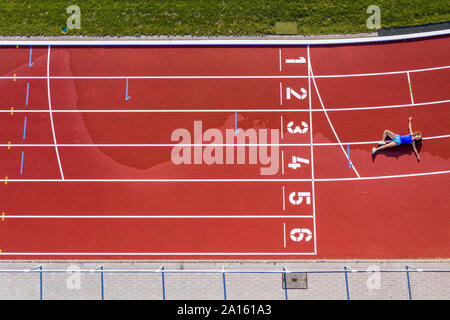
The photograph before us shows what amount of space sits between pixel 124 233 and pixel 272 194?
174 inches

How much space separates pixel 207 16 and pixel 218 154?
423cm

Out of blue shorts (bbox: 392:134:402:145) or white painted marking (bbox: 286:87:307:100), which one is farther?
white painted marking (bbox: 286:87:307:100)

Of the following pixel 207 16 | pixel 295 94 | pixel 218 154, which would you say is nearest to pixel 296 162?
pixel 295 94

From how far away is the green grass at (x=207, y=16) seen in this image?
29.7ft

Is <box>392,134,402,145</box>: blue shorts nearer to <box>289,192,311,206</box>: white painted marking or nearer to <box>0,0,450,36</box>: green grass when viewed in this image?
<box>289,192,311,206</box>: white painted marking

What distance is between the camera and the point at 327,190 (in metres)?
8.70

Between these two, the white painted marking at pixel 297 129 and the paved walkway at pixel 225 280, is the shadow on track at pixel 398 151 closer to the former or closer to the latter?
the white painted marking at pixel 297 129

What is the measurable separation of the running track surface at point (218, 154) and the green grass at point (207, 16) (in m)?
0.63

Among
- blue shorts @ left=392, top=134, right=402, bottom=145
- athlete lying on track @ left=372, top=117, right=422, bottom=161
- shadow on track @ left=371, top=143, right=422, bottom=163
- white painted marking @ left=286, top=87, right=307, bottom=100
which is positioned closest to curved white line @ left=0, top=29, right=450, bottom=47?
white painted marking @ left=286, top=87, right=307, bottom=100

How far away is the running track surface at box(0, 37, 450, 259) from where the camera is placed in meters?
8.65

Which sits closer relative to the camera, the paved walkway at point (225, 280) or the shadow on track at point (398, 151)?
the paved walkway at point (225, 280)

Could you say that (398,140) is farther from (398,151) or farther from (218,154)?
(218,154)

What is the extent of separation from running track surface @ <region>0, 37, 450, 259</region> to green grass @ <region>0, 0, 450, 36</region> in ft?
2.08

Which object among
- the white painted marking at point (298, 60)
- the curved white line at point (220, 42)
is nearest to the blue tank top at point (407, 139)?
the curved white line at point (220, 42)
